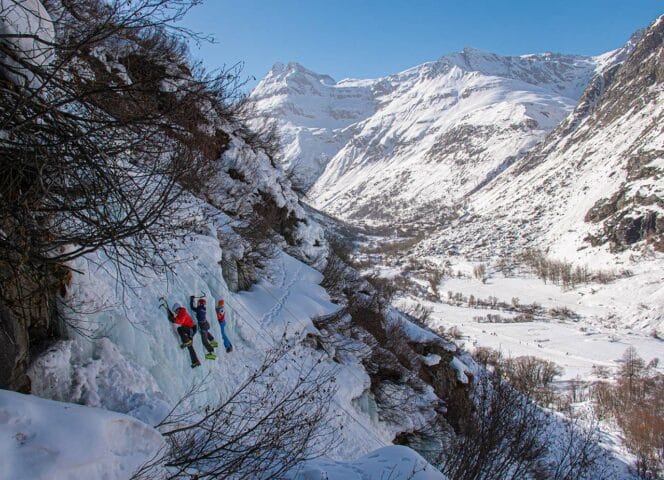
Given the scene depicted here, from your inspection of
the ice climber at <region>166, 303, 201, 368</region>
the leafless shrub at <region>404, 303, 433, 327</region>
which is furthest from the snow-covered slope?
the ice climber at <region>166, 303, 201, 368</region>

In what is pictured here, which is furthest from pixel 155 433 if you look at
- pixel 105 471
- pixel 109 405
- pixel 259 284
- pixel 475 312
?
pixel 475 312

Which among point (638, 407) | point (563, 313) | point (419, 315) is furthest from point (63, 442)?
point (563, 313)

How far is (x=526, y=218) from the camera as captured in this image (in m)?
148

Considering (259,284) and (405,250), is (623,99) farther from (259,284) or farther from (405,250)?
(259,284)

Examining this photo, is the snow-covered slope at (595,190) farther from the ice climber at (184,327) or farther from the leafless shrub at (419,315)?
the ice climber at (184,327)

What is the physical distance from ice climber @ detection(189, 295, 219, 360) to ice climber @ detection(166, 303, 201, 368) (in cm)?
46

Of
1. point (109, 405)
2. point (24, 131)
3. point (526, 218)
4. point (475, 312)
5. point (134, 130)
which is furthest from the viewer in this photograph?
point (526, 218)

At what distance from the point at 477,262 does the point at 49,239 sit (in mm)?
136737

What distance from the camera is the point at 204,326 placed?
7340mm

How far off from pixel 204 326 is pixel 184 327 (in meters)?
0.65

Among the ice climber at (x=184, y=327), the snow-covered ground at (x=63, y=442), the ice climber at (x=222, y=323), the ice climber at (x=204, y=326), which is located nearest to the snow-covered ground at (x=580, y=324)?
the ice climber at (x=222, y=323)

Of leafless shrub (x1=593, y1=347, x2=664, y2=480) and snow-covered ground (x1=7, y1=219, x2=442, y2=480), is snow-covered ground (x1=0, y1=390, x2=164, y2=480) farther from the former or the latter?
leafless shrub (x1=593, y1=347, x2=664, y2=480)

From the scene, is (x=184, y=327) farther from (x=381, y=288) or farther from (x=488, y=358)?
(x=488, y=358)

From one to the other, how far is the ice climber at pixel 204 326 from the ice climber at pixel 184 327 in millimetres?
458
